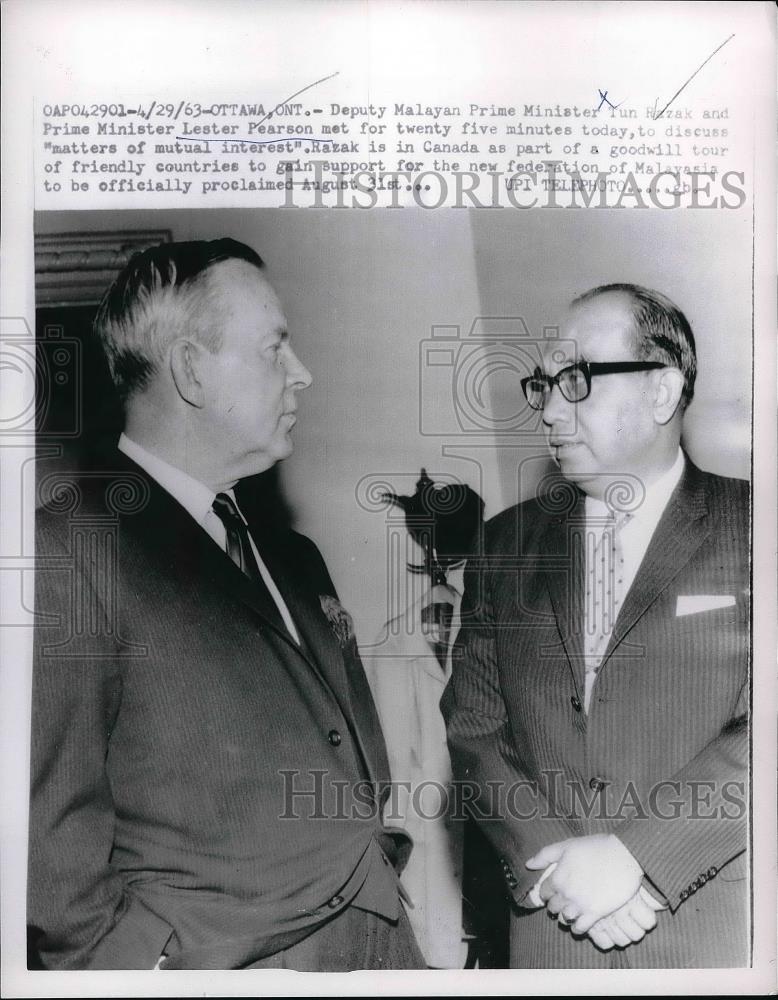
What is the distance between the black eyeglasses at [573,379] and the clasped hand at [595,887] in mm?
1216

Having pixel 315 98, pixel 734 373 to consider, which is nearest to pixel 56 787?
pixel 315 98

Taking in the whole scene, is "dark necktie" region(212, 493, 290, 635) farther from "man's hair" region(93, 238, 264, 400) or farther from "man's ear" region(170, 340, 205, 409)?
"man's hair" region(93, 238, 264, 400)

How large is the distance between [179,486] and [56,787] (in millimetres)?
891

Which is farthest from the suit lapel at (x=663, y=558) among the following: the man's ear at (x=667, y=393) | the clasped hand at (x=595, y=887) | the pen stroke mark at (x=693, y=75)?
the pen stroke mark at (x=693, y=75)

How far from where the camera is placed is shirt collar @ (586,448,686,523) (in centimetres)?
260

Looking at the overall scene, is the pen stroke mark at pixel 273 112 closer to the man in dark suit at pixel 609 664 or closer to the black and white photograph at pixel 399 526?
the black and white photograph at pixel 399 526

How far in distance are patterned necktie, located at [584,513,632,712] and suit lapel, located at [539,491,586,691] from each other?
22 millimetres

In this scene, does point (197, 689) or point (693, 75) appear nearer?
point (197, 689)

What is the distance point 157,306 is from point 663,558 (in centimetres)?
155

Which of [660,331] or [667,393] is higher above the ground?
[660,331]

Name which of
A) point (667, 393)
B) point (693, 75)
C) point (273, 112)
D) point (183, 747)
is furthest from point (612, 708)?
point (273, 112)

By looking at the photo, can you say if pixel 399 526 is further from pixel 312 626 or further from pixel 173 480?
pixel 173 480

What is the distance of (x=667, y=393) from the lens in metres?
2.62

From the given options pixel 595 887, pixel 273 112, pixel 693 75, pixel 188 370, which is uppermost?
pixel 693 75
